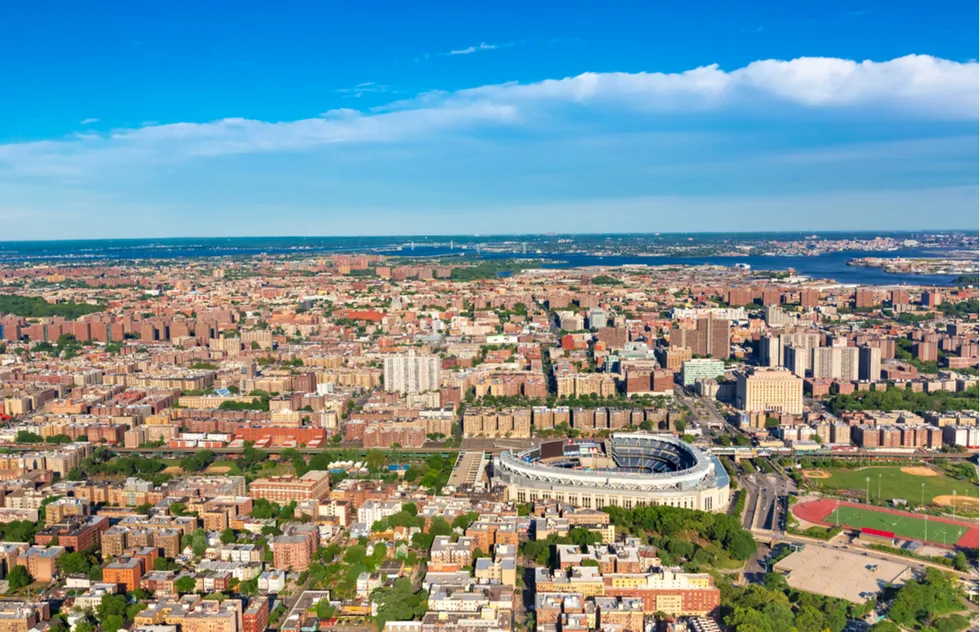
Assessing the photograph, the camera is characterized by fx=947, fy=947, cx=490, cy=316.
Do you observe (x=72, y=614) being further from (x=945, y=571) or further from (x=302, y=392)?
(x=302, y=392)

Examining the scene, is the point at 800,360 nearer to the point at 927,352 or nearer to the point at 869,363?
the point at 869,363

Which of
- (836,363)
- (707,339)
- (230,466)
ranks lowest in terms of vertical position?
(230,466)

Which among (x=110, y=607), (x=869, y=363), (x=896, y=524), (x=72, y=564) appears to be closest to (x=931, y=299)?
(x=869, y=363)

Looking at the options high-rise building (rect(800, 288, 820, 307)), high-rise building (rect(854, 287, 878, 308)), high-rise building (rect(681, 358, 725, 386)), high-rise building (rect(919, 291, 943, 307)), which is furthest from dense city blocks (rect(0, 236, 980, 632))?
high-rise building (rect(800, 288, 820, 307))

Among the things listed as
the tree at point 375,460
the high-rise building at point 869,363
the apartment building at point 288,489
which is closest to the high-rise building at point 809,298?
the high-rise building at point 869,363

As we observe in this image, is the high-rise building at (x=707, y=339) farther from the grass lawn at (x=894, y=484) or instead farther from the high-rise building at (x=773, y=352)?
the grass lawn at (x=894, y=484)

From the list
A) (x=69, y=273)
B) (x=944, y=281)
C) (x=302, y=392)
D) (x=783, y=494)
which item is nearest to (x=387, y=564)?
(x=783, y=494)
